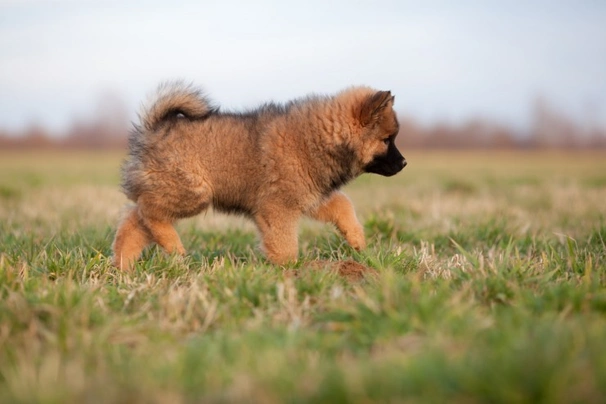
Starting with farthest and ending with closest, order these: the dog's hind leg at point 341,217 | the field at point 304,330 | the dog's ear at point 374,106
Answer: the dog's hind leg at point 341,217, the dog's ear at point 374,106, the field at point 304,330

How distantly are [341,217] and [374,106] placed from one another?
97 centimetres

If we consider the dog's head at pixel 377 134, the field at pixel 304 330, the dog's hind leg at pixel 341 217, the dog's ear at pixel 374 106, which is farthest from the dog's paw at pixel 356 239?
the dog's ear at pixel 374 106

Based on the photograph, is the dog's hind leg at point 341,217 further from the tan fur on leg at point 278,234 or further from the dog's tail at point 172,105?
the dog's tail at point 172,105

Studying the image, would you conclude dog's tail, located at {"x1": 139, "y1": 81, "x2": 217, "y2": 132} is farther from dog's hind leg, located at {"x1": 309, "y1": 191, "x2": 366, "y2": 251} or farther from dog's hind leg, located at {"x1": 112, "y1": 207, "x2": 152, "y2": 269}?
dog's hind leg, located at {"x1": 309, "y1": 191, "x2": 366, "y2": 251}

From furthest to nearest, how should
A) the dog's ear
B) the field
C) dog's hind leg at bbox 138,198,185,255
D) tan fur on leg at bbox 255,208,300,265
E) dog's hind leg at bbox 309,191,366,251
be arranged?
1. dog's hind leg at bbox 309,191,366,251
2. dog's hind leg at bbox 138,198,185,255
3. the dog's ear
4. tan fur on leg at bbox 255,208,300,265
5. the field

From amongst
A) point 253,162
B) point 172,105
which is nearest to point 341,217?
point 253,162

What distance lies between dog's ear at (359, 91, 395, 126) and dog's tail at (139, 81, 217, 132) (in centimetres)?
136

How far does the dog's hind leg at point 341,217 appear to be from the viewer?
509 cm

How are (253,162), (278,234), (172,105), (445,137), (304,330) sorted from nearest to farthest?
(304,330) → (278,234) → (253,162) → (172,105) → (445,137)

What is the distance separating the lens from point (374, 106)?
484cm

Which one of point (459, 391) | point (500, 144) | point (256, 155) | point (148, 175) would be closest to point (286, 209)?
point (256, 155)

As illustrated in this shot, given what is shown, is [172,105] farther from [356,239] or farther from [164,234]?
[356,239]

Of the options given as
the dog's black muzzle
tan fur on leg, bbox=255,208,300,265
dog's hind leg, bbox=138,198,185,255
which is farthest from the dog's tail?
the dog's black muzzle

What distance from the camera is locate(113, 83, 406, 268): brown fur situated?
187 inches
